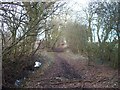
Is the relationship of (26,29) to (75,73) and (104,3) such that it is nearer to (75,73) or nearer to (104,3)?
(75,73)

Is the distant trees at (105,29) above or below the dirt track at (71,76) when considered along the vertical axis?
above

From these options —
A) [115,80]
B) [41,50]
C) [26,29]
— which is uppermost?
[26,29]

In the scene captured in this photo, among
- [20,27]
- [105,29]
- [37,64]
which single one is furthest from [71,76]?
[20,27]

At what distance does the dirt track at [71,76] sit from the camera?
261 centimetres

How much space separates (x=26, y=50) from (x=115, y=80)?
1.03 meters

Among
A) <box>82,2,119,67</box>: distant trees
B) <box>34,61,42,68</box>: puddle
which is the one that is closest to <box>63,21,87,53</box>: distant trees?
<box>82,2,119,67</box>: distant trees

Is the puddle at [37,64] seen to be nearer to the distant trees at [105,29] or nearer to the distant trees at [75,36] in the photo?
the distant trees at [75,36]

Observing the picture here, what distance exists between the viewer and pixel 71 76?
2.65 m

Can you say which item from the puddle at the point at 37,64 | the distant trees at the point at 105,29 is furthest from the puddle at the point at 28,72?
the distant trees at the point at 105,29

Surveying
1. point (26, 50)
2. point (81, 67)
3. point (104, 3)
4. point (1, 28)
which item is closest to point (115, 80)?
point (81, 67)

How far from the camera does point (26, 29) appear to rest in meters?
2.49

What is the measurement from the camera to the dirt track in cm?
261

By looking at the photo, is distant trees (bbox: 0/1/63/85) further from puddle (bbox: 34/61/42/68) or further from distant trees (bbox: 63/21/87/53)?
distant trees (bbox: 63/21/87/53)

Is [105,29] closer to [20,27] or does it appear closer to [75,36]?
[75,36]
